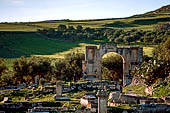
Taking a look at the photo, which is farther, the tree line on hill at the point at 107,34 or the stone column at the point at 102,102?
the tree line on hill at the point at 107,34

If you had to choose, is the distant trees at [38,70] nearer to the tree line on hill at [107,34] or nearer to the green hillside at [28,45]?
the green hillside at [28,45]

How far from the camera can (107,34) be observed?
373 ft

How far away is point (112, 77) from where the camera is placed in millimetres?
62375

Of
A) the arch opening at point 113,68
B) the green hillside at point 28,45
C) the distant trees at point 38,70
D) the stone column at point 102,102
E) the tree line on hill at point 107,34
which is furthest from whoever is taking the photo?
the tree line on hill at point 107,34

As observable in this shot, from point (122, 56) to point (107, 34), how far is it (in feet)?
200

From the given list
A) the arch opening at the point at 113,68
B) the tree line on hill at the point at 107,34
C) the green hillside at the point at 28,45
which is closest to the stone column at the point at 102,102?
the arch opening at the point at 113,68

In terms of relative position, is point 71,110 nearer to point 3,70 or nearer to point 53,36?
point 3,70

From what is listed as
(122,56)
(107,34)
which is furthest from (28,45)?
(122,56)

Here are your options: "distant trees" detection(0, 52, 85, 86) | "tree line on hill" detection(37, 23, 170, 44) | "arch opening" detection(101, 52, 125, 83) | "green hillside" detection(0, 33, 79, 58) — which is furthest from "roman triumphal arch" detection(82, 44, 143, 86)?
"tree line on hill" detection(37, 23, 170, 44)

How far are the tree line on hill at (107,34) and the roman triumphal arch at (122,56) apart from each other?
A: 137 ft

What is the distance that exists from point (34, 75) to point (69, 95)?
19.0 metres

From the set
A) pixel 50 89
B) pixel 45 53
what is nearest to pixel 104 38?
pixel 45 53

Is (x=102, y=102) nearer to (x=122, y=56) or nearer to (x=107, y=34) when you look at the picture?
(x=122, y=56)

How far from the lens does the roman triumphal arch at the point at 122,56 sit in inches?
2077
